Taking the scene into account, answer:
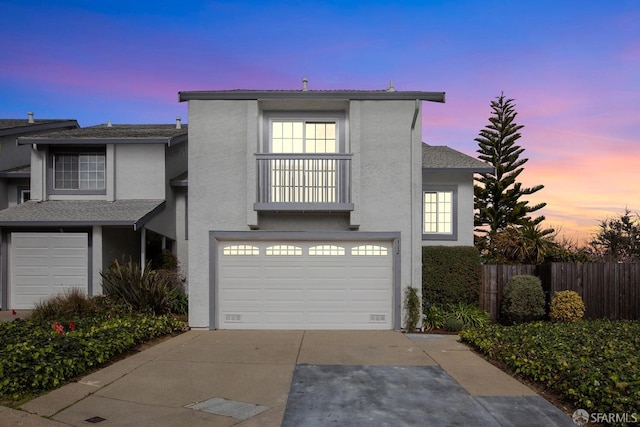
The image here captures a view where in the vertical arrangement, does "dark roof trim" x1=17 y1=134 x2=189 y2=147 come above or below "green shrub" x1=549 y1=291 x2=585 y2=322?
above

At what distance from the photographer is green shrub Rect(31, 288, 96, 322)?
37.4ft

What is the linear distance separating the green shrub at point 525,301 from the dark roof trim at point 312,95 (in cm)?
498

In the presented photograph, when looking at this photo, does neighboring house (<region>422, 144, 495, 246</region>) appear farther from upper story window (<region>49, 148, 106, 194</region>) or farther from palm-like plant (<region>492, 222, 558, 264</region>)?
upper story window (<region>49, 148, 106, 194</region>)

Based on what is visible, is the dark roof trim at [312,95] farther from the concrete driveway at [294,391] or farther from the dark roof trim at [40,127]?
the dark roof trim at [40,127]

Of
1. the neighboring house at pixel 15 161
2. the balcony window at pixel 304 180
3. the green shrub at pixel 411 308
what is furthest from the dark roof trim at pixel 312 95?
the neighboring house at pixel 15 161

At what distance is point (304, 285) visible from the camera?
475 inches

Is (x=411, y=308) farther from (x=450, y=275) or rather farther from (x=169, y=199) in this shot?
(x=169, y=199)

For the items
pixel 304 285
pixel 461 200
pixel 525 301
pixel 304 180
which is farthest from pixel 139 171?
pixel 525 301

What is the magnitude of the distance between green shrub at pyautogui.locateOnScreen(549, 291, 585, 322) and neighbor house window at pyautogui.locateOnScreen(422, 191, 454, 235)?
368 cm

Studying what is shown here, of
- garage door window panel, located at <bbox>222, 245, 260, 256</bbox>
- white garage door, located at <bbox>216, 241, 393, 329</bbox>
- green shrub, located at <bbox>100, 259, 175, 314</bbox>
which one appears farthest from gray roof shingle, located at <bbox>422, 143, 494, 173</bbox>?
green shrub, located at <bbox>100, 259, 175, 314</bbox>

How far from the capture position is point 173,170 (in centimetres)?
1605

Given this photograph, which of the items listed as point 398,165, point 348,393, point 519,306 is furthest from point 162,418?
point 519,306

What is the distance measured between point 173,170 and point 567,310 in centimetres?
1186

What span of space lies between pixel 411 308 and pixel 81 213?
9.48m
